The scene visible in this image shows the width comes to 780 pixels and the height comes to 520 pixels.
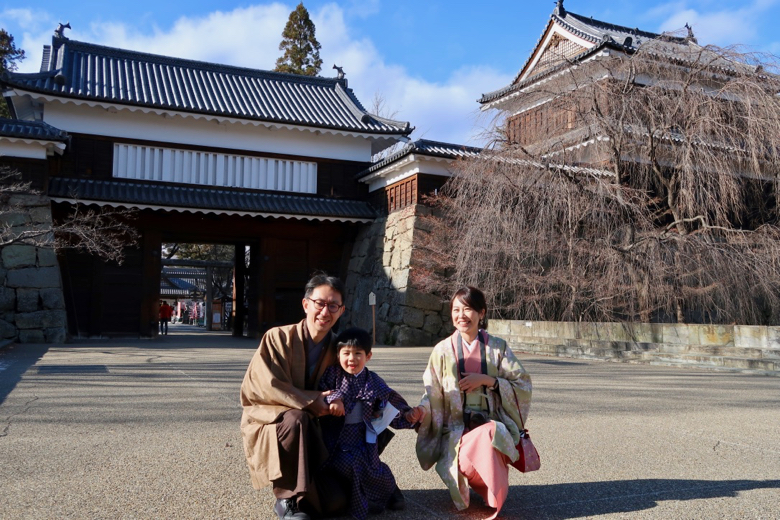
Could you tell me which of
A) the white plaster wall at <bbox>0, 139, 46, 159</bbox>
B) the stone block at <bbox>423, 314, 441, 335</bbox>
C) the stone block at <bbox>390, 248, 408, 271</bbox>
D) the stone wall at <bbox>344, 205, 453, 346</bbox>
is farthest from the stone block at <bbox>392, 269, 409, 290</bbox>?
the white plaster wall at <bbox>0, 139, 46, 159</bbox>

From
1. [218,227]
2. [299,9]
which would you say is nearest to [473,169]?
[218,227]

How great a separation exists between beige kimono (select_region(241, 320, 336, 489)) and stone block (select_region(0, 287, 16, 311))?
12850mm

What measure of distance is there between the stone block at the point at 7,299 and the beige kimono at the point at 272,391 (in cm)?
1285

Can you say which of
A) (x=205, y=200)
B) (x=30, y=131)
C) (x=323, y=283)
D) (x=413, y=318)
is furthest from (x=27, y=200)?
(x=323, y=283)

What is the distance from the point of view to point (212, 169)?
16.8 meters

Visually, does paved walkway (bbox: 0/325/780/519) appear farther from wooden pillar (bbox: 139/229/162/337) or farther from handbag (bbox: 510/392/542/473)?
wooden pillar (bbox: 139/229/162/337)

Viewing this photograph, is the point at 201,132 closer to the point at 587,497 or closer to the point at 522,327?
the point at 522,327

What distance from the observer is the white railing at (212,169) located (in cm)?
1611

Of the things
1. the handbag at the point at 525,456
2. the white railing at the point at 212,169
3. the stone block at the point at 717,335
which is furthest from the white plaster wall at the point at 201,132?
the handbag at the point at 525,456

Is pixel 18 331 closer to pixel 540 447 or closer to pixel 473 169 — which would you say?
pixel 473 169

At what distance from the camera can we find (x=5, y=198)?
13.4 m

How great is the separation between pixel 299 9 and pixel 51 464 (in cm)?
2920

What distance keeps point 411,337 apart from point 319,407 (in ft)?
39.5

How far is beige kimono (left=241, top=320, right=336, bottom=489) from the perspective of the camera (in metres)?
2.88
